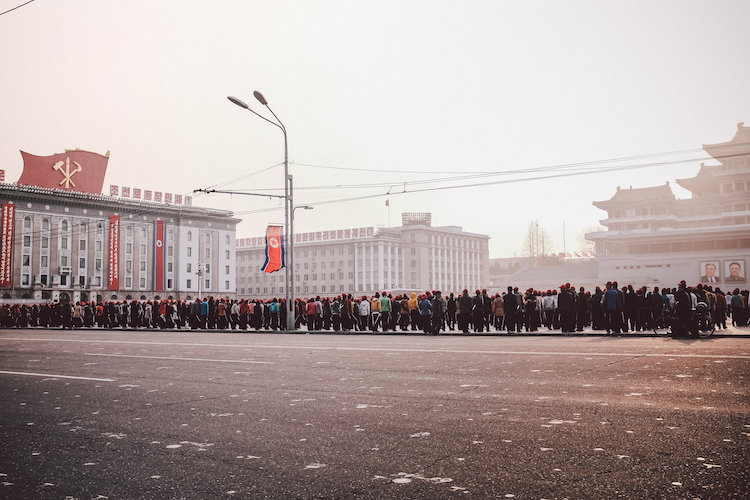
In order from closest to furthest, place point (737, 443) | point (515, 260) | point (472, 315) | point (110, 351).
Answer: point (737, 443) → point (110, 351) → point (472, 315) → point (515, 260)

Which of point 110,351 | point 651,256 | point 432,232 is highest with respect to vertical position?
point 432,232

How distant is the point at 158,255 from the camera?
291 feet

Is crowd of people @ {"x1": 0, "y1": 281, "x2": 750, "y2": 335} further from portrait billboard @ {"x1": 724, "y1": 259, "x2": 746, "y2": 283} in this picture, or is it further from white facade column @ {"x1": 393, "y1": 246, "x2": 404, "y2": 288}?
white facade column @ {"x1": 393, "y1": 246, "x2": 404, "y2": 288}

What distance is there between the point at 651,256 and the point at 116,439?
64.8m

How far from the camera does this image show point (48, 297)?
76.4 m

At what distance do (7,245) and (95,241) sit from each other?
12.8m

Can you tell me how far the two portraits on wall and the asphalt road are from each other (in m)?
54.6

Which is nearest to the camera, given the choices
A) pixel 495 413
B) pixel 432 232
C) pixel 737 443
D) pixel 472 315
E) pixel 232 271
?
pixel 737 443

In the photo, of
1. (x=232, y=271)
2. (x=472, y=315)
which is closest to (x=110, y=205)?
(x=232, y=271)

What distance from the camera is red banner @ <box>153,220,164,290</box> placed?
289 ft

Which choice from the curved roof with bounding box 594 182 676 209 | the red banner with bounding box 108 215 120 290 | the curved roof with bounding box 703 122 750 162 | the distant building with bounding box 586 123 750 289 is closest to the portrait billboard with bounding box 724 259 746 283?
the distant building with bounding box 586 123 750 289

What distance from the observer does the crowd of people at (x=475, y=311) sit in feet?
67.9

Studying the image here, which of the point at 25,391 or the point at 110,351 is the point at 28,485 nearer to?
the point at 25,391

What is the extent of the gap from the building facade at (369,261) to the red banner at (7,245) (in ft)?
173
